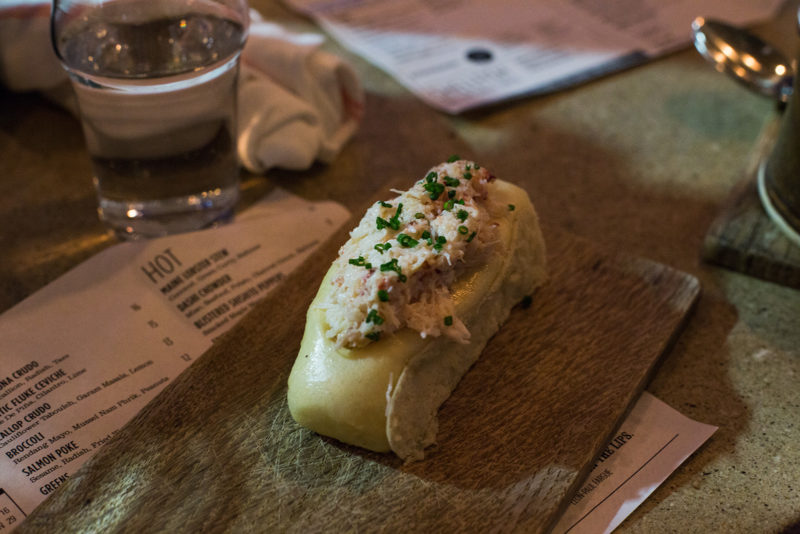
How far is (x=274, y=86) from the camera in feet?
3.80

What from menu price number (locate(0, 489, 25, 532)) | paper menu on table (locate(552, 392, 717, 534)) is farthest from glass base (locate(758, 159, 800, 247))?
menu price number (locate(0, 489, 25, 532))

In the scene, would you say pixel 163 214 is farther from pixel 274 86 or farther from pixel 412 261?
pixel 412 261

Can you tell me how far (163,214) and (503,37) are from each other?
797 millimetres

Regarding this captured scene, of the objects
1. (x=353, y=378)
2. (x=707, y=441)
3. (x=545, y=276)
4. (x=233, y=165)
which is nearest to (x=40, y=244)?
(x=233, y=165)

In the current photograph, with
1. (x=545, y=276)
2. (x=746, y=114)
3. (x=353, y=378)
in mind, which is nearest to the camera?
(x=353, y=378)

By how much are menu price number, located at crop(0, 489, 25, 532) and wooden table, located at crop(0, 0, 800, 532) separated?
0.31 meters

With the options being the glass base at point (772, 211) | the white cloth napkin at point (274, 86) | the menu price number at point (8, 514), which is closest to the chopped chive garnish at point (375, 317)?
the menu price number at point (8, 514)

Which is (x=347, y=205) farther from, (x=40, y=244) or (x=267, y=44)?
(x=40, y=244)

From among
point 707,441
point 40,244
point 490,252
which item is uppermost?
point 490,252

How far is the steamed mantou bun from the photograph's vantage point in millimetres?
708

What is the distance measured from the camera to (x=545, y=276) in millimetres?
922

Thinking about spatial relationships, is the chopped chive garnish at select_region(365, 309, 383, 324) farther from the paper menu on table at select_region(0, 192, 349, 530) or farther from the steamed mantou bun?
the paper menu on table at select_region(0, 192, 349, 530)

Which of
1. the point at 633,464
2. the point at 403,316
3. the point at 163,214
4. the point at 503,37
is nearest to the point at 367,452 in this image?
the point at 403,316

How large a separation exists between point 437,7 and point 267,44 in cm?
51
